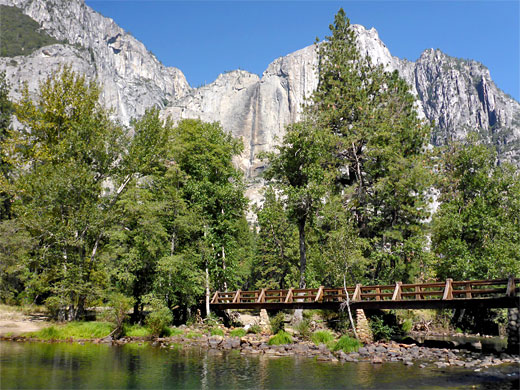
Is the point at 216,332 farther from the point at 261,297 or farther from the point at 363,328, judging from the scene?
the point at 363,328

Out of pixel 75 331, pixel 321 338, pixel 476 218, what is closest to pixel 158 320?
pixel 75 331

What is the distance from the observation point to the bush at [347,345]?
20.2 meters

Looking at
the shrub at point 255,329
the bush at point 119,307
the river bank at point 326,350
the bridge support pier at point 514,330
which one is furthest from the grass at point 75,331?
the bridge support pier at point 514,330

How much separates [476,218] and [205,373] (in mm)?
23976

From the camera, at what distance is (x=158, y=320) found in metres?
25.3

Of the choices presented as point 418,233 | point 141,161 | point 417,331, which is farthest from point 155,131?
point 417,331

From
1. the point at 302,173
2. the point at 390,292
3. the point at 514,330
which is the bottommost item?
the point at 514,330

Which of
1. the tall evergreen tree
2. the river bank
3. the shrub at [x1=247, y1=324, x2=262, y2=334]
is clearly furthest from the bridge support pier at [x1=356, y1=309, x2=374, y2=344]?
the shrub at [x1=247, y1=324, x2=262, y2=334]

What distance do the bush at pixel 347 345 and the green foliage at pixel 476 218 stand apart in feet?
41.2

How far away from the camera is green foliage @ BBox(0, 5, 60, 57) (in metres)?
155

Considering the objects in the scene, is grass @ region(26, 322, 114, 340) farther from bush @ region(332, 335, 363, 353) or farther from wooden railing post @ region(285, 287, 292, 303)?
bush @ region(332, 335, 363, 353)

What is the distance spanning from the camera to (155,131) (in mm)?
32156

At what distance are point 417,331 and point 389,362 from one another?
14.7 metres

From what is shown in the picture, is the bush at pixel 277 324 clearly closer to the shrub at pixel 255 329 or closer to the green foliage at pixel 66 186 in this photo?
the shrub at pixel 255 329
